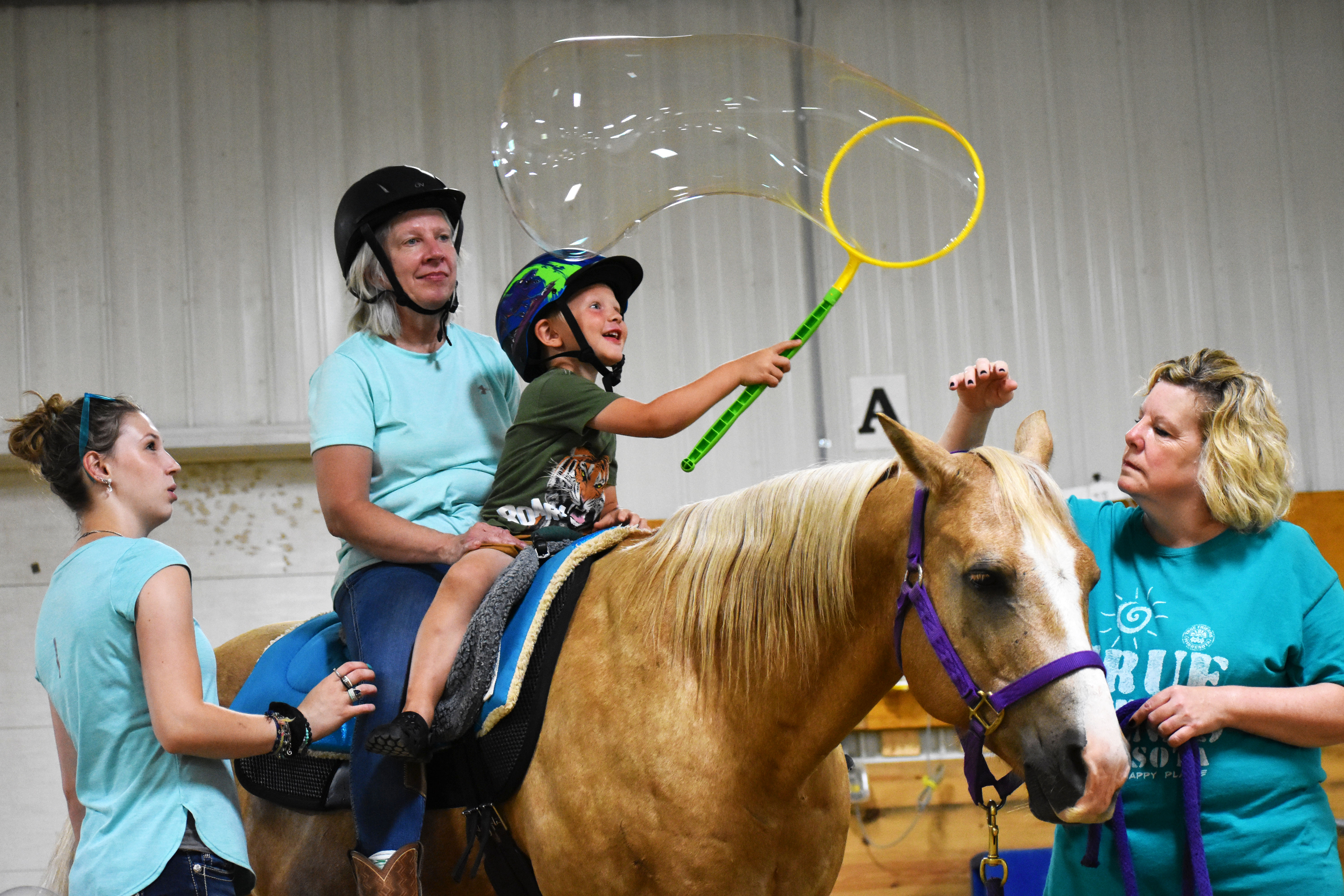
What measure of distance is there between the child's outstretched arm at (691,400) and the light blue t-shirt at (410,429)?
1.47 ft

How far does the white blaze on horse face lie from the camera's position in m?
1.28

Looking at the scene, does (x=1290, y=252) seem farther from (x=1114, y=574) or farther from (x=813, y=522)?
(x=813, y=522)

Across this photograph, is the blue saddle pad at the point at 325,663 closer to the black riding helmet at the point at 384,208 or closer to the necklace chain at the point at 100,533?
the necklace chain at the point at 100,533

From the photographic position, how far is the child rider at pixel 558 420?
74.9 inches

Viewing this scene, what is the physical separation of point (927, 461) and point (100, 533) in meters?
1.49

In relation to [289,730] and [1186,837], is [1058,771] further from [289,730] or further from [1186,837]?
[289,730]

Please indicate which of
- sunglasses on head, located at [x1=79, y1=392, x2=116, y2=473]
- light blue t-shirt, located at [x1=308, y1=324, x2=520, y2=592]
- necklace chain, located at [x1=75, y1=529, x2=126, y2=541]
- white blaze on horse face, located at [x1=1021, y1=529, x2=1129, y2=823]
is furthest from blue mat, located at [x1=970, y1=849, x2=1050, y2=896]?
sunglasses on head, located at [x1=79, y1=392, x2=116, y2=473]

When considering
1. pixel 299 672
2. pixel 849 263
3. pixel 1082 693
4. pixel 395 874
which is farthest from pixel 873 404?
pixel 1082 693

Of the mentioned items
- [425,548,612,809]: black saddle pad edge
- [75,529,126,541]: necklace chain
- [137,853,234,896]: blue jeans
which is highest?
[75,529,126,541]: necklace chain

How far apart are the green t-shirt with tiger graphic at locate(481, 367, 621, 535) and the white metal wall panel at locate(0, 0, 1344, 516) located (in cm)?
312

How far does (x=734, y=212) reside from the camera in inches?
219

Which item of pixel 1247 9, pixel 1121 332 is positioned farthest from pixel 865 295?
pixel 1247 9

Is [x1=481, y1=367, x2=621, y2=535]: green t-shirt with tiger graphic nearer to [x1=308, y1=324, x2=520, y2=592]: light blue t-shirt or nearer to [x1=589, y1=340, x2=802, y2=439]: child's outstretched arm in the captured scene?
[x1=589, y1=340, x2=802, y2=439]: child's outstretched arm

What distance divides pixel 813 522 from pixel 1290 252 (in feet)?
17.3
